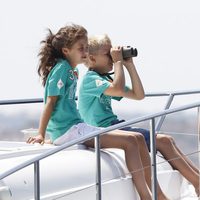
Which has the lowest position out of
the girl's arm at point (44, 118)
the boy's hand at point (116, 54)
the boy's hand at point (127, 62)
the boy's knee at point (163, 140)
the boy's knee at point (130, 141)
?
the boy's knee at point (163, 140)

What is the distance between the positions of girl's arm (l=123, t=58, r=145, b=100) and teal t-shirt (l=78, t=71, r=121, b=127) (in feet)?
0.36

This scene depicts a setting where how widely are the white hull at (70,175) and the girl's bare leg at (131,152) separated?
0.04 meters

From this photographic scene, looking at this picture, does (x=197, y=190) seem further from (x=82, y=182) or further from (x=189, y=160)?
(x=82, y=182)

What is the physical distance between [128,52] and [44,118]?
1.77ft

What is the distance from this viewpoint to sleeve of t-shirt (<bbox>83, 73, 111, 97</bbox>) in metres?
4.11

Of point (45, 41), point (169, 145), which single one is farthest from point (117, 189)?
point (45, 41)

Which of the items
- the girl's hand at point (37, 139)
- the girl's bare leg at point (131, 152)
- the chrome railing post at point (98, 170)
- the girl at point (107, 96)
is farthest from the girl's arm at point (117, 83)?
the chrome railing post at point (98, 170)

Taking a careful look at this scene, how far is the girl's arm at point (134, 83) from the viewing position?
4.20 meters

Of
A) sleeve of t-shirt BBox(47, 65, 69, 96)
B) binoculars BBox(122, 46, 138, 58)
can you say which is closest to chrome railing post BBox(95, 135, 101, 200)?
sleeve of t-shirt BBox(47, 65, 69, 96)

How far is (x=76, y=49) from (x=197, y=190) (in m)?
0.88

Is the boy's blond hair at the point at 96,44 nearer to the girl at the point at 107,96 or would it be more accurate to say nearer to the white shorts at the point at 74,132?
the girl at the point at 107,96

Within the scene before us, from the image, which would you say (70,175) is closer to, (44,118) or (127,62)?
(44,118)

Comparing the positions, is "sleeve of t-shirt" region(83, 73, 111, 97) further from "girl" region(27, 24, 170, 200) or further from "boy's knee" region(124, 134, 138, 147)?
"boy's knee" region(124, 134, 138, 147)

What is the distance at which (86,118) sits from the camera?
4.26m
